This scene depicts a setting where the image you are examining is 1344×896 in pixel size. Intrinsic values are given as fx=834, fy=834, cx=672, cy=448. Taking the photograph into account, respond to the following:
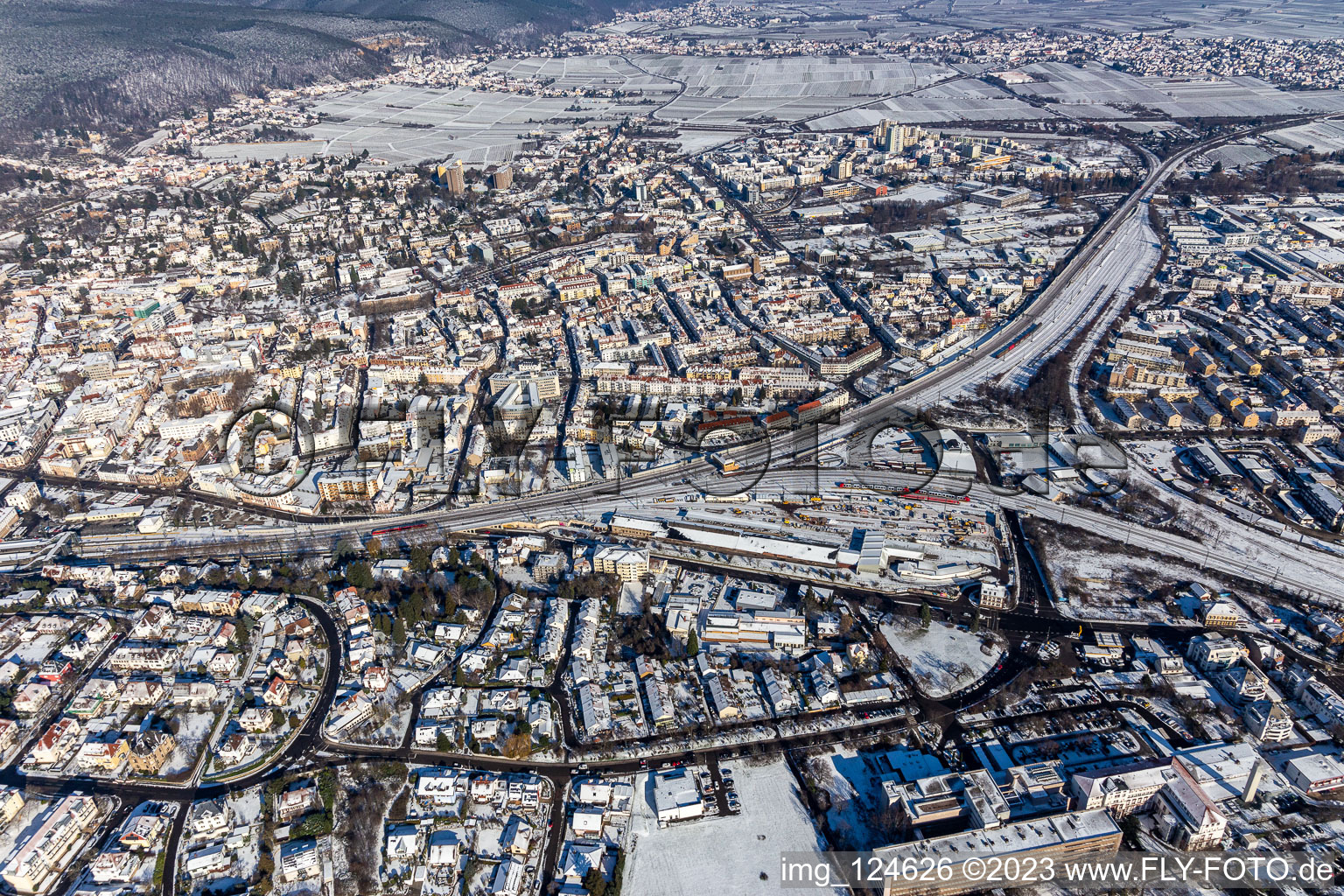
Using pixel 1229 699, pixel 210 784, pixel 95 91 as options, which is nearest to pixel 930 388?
pixel 1229 699

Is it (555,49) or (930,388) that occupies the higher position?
(555,49)

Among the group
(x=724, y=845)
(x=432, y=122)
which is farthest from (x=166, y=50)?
(x=724, y=845)

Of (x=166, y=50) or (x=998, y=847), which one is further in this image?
(x=166, y=50)

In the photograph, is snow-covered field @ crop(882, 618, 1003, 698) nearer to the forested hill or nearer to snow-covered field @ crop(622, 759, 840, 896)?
snow-covered field @ crop(622, 759, 840, 896)

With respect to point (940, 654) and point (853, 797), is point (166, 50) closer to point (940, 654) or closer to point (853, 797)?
point (940, 654)

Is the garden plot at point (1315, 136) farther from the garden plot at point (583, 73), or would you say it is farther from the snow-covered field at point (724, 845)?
the snow-covered field at point (724, 845)

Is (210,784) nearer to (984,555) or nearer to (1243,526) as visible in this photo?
(984,555)

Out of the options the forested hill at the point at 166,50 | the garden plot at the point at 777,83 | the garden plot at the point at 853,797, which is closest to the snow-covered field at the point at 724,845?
the garden plot at the point at 853,797
